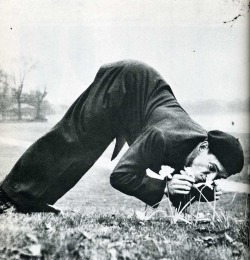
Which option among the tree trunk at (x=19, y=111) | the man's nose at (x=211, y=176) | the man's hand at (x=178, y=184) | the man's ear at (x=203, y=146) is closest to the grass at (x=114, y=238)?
the man's hand at (x=178, y=184)

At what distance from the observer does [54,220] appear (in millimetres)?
4645

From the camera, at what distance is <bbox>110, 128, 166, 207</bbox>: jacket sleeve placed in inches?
186

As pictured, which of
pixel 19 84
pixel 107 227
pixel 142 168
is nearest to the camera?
pixel 107 227

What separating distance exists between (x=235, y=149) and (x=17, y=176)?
239cm

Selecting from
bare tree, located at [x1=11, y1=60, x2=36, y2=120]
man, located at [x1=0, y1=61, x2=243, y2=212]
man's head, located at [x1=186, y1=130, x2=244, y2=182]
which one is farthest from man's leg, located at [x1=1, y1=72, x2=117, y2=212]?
man's head, located at [x1=186, y1=130, x2=244, y2=182]

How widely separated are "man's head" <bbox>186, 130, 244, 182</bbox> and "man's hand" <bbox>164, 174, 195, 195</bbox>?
0.11 metres

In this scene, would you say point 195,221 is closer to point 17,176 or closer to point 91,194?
point 91,194

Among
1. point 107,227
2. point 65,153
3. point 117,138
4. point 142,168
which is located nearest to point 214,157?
point 142,168

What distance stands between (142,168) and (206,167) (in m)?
0.72

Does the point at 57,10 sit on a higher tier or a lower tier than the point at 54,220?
higher

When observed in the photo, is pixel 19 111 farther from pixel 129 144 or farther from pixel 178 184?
pixel 178 184

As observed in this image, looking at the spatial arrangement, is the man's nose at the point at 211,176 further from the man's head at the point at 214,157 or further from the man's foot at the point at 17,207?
the man's foot at the point at 17,207

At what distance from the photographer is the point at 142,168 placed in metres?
4.75

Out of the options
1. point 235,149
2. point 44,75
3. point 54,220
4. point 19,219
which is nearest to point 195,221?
point 235,149
